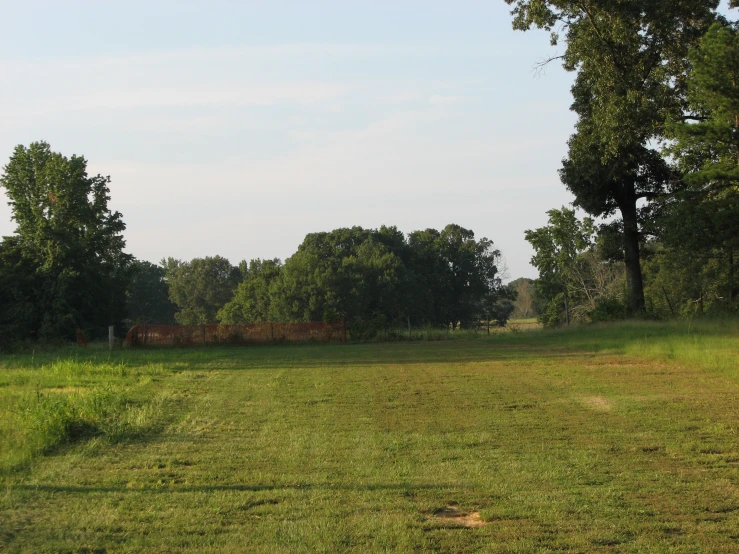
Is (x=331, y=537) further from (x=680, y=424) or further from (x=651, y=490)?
(x=680, y=424)

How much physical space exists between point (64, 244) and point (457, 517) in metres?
47.2

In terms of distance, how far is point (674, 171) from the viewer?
126ft

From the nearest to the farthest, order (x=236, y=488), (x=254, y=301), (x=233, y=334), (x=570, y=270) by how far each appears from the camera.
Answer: (x=236, y=488)
(x=233, y=334)
(x=570, y=270)
(x=254, y=301)

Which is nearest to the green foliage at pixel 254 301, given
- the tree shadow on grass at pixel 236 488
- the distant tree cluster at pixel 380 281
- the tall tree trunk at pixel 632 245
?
the distant tree cluster at pixel 380 281

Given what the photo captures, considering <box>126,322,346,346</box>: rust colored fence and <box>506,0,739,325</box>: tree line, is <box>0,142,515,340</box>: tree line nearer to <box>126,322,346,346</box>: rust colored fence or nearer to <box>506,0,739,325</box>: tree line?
<box>126,322,346,346</box>: rust colored fence

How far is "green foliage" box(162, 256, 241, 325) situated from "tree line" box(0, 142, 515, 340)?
0.17 metres

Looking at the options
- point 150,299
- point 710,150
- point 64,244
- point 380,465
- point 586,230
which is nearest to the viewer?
point 380,465

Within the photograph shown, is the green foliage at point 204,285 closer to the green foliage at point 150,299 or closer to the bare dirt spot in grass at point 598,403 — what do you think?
the green foliage at point 150,299

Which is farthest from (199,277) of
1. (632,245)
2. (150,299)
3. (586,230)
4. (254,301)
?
(632,245)

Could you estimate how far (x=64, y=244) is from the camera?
49438 millimetres

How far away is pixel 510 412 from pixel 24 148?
1941 inches

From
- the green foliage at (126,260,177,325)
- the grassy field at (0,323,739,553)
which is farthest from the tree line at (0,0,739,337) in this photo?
the green foliage at (126,260,177,325)

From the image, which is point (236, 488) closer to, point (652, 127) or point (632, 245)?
point (652, 127)

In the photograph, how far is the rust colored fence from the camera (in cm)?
3819
